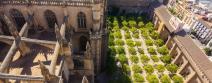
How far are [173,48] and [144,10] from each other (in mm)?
26357

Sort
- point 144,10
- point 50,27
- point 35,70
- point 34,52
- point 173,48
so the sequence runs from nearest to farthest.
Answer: point 35,70 → point 34,52 → point 50,27 → point 173,48 → point 144,10

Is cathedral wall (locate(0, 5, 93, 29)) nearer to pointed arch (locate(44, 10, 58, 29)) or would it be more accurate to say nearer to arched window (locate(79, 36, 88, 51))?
pointed arch (locate(44, 10, 58, 29))

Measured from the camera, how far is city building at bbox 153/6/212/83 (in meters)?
50.7

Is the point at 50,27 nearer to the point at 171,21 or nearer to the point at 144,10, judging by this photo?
the point at 171,21

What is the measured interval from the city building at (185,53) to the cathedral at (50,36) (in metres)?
26.6

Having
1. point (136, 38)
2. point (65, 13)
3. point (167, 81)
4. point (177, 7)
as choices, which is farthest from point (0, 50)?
point (177, 7)

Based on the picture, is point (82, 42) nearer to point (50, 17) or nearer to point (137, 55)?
point (50, 17)

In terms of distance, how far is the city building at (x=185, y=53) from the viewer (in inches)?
1995

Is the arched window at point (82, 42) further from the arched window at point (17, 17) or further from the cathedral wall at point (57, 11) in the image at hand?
the arched window at point (17, 17)

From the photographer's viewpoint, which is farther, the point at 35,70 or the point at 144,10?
the point at 144,10

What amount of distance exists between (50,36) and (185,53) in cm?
3702

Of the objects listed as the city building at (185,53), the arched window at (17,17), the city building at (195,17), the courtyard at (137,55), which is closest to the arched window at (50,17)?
the arched window at (17,17)

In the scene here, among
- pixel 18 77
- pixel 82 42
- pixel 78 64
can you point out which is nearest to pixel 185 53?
pixel 82 42

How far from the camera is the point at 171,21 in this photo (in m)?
67.1
